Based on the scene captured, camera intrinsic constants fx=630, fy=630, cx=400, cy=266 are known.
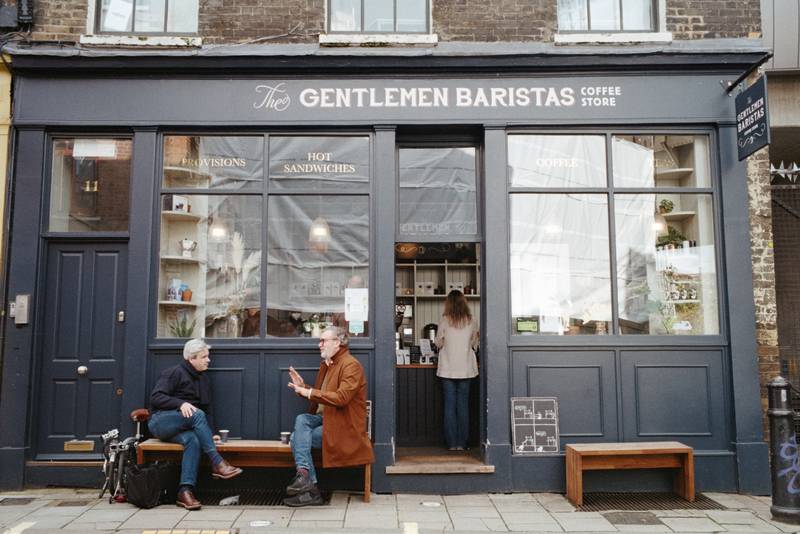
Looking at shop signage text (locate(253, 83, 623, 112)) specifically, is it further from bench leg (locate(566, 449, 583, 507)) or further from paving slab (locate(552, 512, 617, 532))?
paving slab (locate(552, 512, 617, 532))

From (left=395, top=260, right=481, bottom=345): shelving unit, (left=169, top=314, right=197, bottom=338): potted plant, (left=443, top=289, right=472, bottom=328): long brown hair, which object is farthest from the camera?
(left=395, top=260, right=481, bottom=345): shelving unit

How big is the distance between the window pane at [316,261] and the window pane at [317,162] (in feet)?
0.59

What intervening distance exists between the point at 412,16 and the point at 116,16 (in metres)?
3.59

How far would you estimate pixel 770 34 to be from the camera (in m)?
9.15

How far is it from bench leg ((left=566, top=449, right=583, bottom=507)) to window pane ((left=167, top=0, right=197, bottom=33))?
653 cm

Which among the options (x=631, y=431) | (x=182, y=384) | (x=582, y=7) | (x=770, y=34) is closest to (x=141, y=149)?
(x=182, y=384)

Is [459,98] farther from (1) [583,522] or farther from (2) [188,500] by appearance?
(2) [188,500]

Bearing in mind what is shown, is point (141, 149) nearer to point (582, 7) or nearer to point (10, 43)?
point (10, 43)

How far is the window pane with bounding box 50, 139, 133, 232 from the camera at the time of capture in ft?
24.2

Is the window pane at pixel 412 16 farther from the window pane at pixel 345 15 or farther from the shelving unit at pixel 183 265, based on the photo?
the shelving unit at pixel 183 265

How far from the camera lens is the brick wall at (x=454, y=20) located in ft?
24.3

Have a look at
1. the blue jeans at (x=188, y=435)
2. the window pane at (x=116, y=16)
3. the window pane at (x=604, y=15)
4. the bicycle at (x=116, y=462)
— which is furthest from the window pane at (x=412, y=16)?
the bicycle at (x=116, y=462)

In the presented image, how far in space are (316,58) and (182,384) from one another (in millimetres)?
3896

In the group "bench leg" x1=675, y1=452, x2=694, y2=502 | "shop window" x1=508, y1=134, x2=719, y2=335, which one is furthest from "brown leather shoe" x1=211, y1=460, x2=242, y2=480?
"bench leg" x1=675, y1=452, x2=694, y2=502
